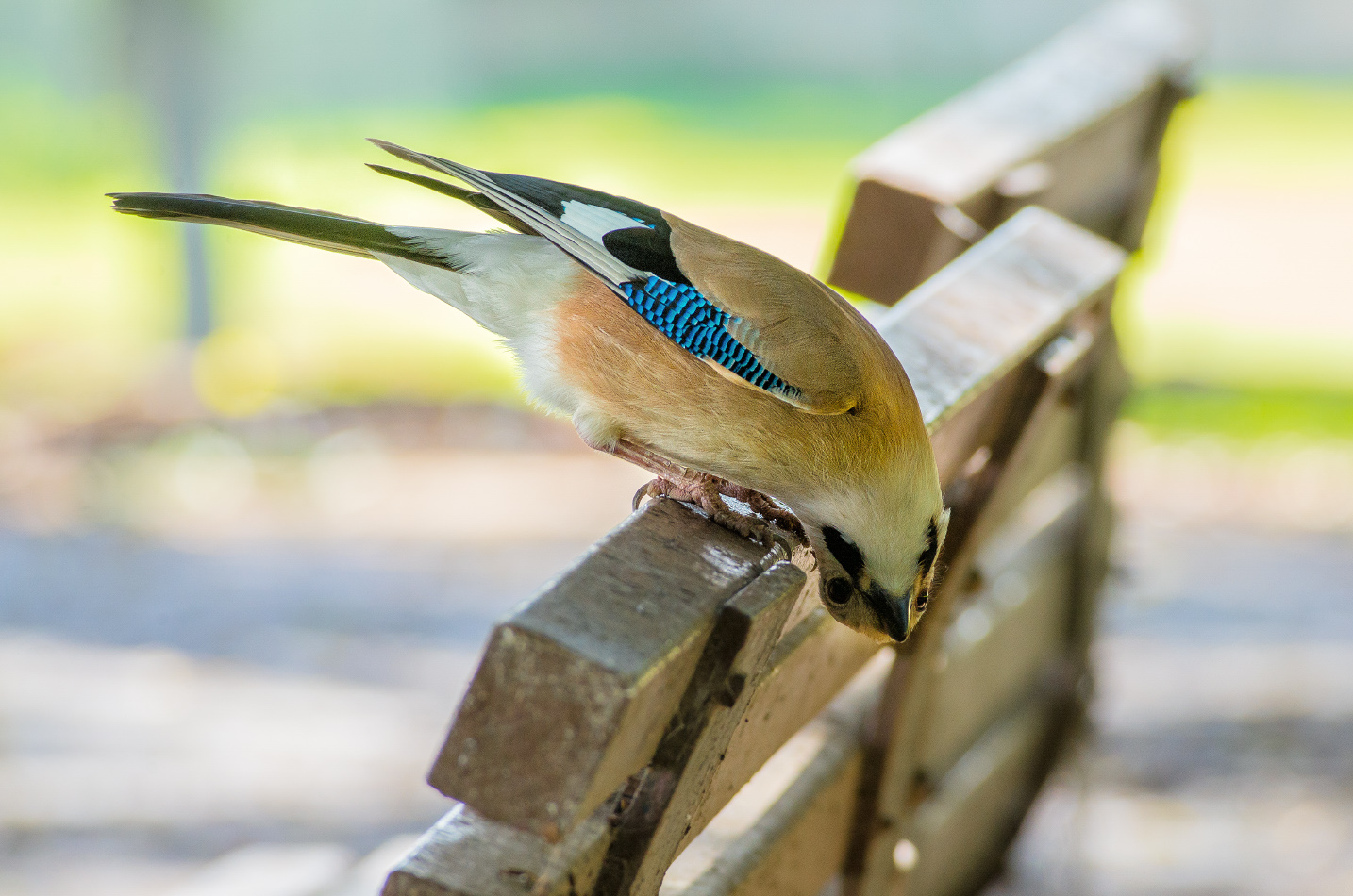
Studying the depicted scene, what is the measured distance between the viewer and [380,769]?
4.91 meters

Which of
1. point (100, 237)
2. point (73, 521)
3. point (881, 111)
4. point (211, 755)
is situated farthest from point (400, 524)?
point (881, 111)

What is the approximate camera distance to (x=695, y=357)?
7.04 ft

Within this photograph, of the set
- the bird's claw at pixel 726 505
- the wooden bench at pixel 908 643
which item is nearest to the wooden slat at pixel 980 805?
the wooden bench at pixel 908 643

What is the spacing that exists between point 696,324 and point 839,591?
481mm

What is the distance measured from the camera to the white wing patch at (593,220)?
2318 millimetres

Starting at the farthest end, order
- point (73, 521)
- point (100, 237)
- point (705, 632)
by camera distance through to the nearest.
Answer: point (100, 237) → point (73, 521) → point (705, 632)

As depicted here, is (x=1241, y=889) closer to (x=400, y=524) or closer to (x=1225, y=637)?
(x=1225, y=637)

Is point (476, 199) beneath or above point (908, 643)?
above

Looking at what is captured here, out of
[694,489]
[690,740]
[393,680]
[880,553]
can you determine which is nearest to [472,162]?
[393,680]

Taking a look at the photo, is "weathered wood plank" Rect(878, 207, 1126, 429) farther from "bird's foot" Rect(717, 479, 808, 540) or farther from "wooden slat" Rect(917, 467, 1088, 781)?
"wooden slat" Rect(917, 467, 1088, 781)

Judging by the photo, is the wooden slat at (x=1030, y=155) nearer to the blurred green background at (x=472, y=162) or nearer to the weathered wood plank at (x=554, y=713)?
the weathered wood plank at (x=554, y=713)

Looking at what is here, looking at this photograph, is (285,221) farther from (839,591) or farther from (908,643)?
(908,643)

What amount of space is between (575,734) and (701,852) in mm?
1036

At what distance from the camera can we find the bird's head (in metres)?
1.92
